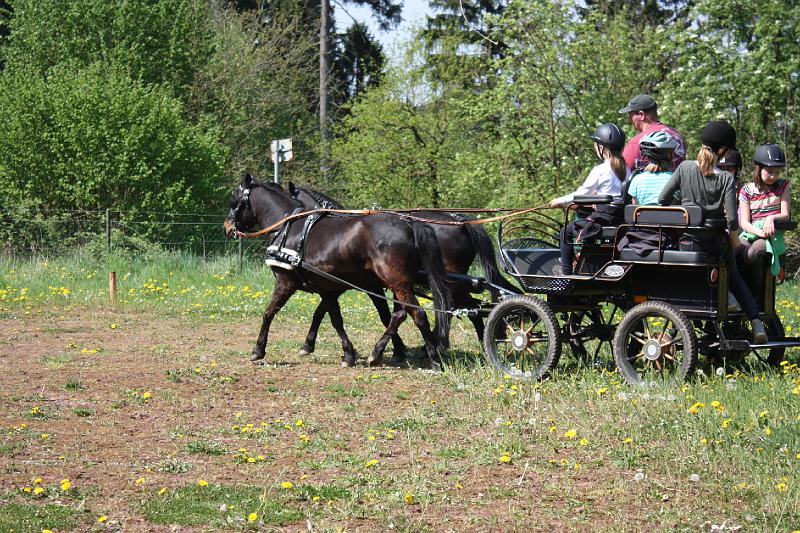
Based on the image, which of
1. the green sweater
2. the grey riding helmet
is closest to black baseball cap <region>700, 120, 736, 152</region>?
the green sweater

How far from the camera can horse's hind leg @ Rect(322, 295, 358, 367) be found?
10277mm

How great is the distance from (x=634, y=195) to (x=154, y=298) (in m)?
10.0

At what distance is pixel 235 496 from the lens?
213 inches

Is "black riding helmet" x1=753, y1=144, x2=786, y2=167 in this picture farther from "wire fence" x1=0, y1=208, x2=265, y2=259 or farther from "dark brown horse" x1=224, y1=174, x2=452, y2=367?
"wire fence" x1=0, y1=208, x2=265, y2=259

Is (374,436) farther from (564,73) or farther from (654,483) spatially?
(564,73)

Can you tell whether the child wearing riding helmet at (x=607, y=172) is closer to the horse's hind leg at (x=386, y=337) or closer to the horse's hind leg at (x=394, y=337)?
the horse's hind leg at (x=386, y=337)

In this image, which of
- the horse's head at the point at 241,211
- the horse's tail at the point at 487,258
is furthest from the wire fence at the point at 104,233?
the horse's tail at the point at 487,258

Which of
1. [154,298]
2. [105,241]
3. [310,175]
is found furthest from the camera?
[310,175]

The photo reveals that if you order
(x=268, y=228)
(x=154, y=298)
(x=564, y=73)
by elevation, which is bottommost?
(x=154, y=298)

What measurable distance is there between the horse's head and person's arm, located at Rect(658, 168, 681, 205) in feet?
16.4

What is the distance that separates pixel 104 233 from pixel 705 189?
15.0 meters

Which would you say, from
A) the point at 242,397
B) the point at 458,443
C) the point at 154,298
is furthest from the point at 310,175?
the point at 458,443

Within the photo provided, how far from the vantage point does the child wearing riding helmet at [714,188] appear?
299 inches

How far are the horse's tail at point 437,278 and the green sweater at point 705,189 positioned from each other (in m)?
2.53
